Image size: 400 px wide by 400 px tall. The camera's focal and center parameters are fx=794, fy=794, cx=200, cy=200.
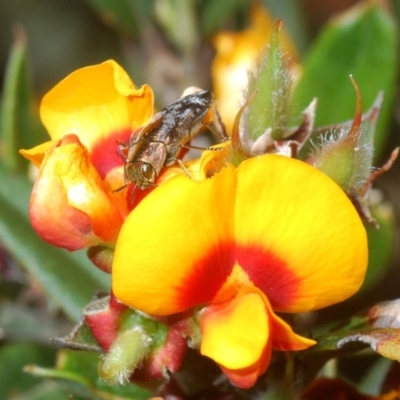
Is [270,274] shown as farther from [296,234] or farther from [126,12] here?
[126,12]

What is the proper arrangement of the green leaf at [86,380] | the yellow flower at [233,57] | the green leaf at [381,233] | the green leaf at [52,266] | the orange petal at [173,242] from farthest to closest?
the yellow flower at [233,57]
the green leaf at [381,233]
the green leaf at [52,266]
the green leaf at [86,380]
the orange petal at [173,242]

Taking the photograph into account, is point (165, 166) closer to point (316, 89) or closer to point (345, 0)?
point (316, 89)

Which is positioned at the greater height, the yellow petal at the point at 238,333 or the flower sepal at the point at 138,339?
the yellow petal at the point at 238,333

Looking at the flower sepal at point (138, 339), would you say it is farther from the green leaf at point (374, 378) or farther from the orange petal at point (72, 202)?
the green leaf at point (374, 378)

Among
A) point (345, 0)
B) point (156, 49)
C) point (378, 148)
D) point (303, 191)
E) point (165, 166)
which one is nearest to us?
point (303, 191)

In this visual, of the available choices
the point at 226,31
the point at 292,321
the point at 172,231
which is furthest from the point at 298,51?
the point at 172,231

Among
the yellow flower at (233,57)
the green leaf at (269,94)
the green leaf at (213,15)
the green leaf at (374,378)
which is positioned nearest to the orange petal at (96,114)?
the green leaf at (269,94)
